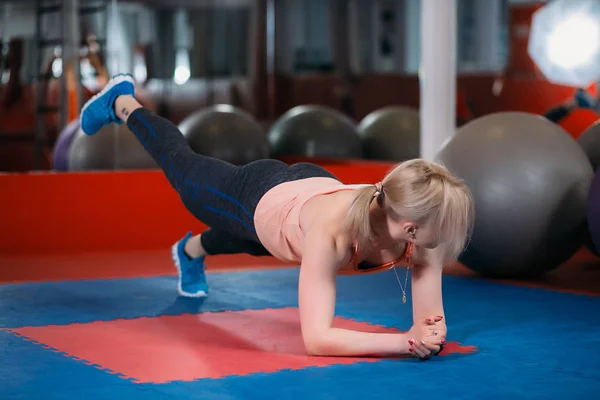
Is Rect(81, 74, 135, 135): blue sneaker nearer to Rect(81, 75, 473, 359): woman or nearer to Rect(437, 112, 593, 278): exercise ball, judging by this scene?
Rect(81, 75, 473, 359): woman

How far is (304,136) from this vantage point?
7145mm

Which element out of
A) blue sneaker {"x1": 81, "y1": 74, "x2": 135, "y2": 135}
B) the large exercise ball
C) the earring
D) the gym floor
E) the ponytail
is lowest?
the gym floor

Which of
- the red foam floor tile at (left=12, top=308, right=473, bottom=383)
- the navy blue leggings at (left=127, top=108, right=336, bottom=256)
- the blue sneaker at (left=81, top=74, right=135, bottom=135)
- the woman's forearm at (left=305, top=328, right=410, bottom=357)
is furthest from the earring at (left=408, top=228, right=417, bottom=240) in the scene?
the blue sneaker at (left=81, top=74, right=135, bottom=135)

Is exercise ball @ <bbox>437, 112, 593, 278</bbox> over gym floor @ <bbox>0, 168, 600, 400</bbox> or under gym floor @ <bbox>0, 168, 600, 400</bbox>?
over

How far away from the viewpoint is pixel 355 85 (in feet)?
33.7

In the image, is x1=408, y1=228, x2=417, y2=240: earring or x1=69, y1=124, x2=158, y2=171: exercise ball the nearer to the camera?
x1=408, y1=228, x2=417, y2=240: earring

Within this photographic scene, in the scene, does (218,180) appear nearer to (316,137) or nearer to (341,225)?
(341,225)

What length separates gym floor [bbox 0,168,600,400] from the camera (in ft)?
7.29

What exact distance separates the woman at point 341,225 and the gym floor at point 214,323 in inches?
3.9

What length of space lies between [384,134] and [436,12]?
206cm

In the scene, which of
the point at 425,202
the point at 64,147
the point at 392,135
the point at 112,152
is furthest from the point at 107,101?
the point at 392,135

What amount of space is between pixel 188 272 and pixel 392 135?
150 inches

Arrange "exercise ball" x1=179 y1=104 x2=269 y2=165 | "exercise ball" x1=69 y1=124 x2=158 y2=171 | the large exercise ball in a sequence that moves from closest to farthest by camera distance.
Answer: "exercise ball" x1=69 y1=124 x2=158 y2=171 < "exercise ball" x1=179 y1=104 x2=269 y2=165 < the large exercise ball

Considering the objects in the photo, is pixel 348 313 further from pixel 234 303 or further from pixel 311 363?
pixel 311 363
